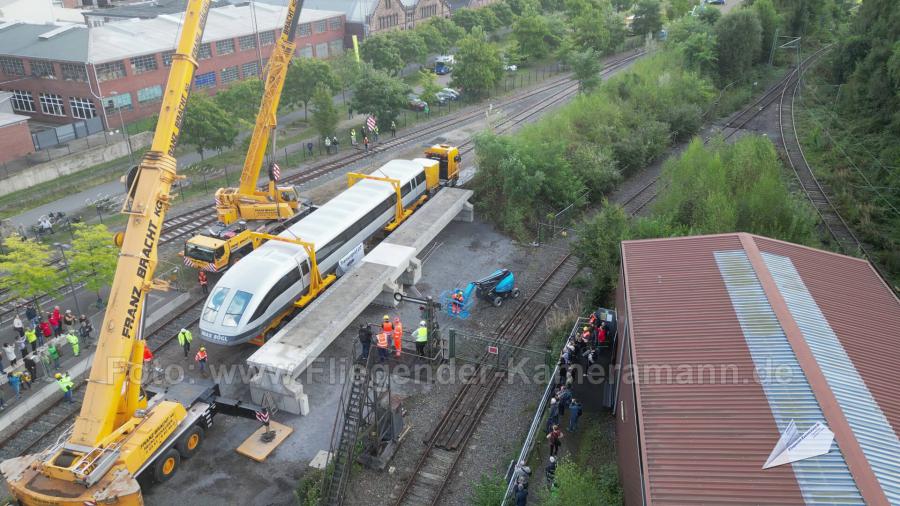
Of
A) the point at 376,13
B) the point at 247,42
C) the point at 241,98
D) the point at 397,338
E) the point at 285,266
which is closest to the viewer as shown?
the point at 397,338

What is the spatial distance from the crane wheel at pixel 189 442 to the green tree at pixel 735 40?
49551mm

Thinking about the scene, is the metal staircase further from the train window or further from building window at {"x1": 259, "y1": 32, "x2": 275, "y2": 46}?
building window at {"x1": 259, "y1": 32, "x2": 275, "y2": 46}

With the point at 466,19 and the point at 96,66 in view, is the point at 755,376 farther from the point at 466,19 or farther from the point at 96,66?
the point at 466,19

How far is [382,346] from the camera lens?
20312 millimetres

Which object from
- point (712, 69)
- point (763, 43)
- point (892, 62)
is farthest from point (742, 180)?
point (763, 43)

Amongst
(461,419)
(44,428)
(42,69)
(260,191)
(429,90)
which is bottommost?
(461,419)

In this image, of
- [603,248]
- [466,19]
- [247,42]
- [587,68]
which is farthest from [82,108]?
[466,19]

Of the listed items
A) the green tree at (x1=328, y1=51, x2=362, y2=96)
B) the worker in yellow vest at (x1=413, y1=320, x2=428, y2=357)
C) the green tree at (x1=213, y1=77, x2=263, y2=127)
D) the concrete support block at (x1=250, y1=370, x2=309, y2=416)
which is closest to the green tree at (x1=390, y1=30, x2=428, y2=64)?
the green tree at (x1=328, y1=51, x2=362, y2=96)

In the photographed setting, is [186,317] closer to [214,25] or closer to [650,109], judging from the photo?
[650,109]

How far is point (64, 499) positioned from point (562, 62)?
64661 mm

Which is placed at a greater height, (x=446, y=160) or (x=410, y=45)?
(x=410, y=45)

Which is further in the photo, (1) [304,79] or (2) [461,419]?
(1) [304,79]

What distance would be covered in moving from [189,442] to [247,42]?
164 ft

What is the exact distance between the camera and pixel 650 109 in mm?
41688
